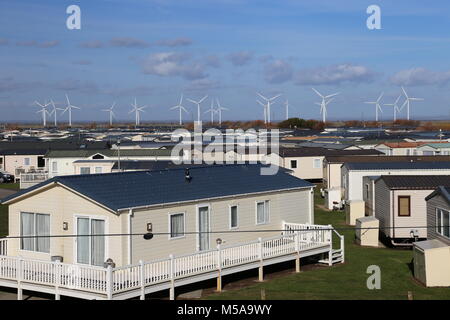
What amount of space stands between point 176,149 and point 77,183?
37.9 meters

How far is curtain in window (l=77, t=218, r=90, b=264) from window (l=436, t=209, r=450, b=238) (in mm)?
11621

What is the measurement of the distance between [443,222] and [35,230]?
13416 millimetres

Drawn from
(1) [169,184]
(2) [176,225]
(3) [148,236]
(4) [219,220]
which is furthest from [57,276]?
(4) [219,220]

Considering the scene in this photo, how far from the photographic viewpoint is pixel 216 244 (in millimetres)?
23734

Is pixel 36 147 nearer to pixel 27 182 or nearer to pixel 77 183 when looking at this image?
pixel 27 182

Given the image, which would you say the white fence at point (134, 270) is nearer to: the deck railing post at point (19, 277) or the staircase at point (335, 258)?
the deck railing post at point (19, 277)

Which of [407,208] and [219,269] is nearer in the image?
[219,269]

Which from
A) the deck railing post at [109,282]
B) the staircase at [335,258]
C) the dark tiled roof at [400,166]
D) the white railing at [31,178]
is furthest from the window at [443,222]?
the white railing at [31,178]

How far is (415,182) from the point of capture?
31203 mm

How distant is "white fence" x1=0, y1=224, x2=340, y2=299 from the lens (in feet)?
61.8

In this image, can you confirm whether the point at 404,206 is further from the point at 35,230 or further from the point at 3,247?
the point at 3,247

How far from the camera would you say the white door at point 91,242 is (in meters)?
20.9
